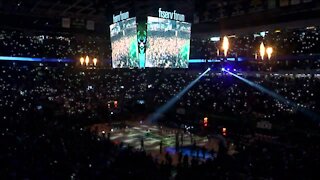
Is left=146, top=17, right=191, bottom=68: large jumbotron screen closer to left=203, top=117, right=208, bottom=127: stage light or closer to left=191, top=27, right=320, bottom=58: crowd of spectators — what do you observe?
left=191, top=27, right=320, bottom=58: crowd of spectators

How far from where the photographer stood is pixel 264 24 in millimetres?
11445

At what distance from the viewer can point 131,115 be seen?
25391 mm

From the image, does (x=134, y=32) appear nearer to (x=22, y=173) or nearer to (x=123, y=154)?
(x=123, y=154)

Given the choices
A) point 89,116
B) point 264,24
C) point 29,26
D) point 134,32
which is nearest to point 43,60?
point 89,116

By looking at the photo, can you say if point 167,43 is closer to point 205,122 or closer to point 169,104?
point 205,122

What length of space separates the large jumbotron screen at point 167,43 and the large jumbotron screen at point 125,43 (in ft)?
1.42

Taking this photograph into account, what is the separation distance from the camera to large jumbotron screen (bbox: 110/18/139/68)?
1080 cm

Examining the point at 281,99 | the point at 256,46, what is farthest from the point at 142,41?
the point at 281,99

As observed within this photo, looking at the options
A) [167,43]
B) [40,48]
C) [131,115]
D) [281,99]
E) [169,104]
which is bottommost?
[131,115]

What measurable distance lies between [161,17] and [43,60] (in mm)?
15587

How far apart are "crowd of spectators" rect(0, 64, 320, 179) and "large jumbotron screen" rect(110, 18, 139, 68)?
290 centimetres

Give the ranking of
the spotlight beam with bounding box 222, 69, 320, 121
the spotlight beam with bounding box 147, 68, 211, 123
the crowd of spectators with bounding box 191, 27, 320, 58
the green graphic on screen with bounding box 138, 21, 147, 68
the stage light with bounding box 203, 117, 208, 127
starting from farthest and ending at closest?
the spotlight beam with bounding box 147, 68, 211, 123
the stage light with bounding box 203, 117, 208, 127
the spotlight beam with bounding box 222, 69, 320, 121
the crowd of spectators with bounding box 191, 27, 320, 58
the green graphic on screen with bounding box 138, 21, 147, 68

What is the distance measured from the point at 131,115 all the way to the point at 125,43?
1452cm

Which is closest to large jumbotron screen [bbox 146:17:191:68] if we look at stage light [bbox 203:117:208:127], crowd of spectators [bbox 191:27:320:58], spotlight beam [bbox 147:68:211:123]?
crowd of spectators [bbox 191:27:320:58]
